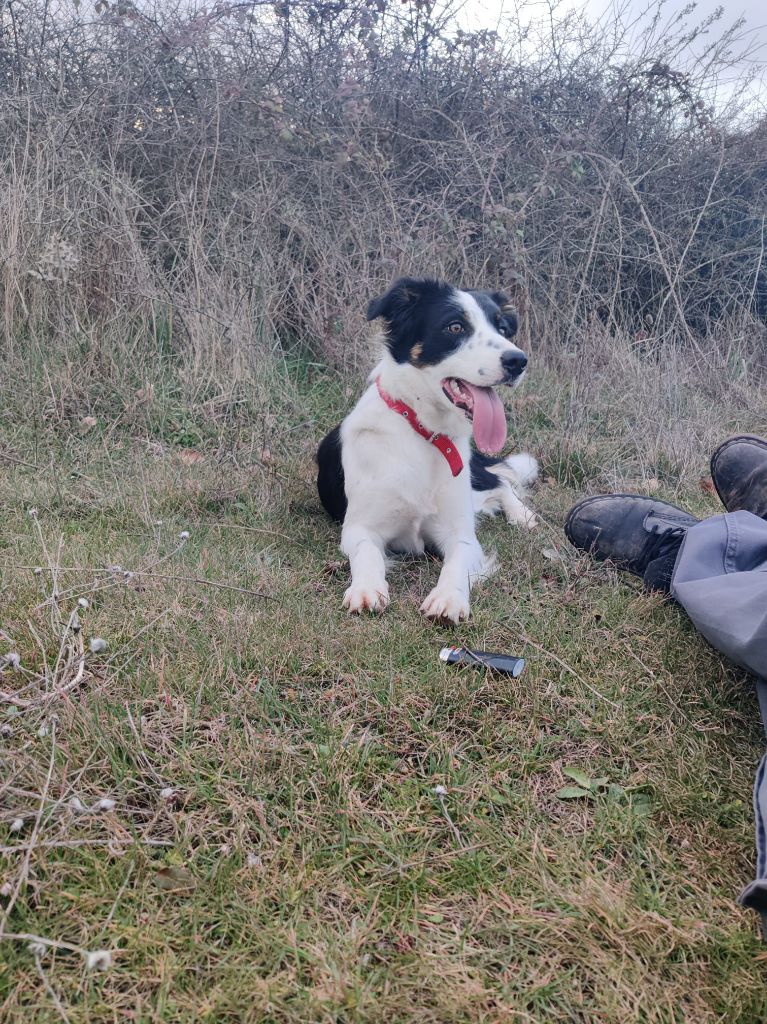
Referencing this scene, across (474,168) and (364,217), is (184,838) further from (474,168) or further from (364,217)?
(474,168)

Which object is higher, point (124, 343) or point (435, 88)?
point (435, 88)

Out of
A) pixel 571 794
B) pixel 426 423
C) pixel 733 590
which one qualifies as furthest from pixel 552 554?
pixel 571 794

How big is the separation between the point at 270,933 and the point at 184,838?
27cm

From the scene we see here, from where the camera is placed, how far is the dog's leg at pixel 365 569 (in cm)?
253

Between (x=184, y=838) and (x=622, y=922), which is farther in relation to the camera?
(x=184, y=838)

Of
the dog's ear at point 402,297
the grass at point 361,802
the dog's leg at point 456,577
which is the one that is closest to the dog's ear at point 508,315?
the dog's ear at point 402,297

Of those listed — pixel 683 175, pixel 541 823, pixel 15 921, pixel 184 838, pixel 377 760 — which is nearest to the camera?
pixel 15 921

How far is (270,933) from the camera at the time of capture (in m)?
1.36

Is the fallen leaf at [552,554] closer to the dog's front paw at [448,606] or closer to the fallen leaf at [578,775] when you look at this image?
the dog's front paw at [448,606]

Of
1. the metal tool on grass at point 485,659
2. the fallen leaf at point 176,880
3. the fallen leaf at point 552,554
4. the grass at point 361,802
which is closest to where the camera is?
the grass at point 361,802

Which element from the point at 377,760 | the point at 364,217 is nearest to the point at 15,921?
the point at 377,760

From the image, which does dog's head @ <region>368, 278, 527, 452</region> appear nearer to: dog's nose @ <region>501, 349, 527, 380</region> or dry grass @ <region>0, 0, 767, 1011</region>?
dog's nose @ <region>501, 349, 527, 380</region>

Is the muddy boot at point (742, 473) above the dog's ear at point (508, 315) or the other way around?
Result: the other way around

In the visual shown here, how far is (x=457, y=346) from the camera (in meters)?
3.09
